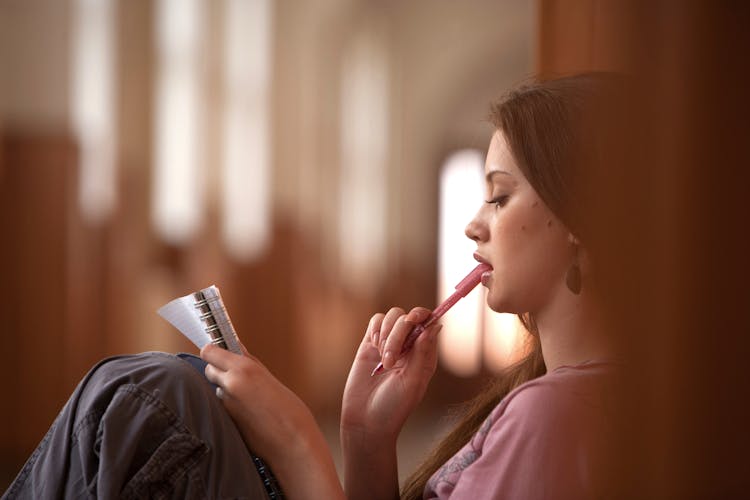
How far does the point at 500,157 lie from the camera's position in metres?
1.40

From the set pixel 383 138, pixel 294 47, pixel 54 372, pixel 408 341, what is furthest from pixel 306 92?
pixel 408 341

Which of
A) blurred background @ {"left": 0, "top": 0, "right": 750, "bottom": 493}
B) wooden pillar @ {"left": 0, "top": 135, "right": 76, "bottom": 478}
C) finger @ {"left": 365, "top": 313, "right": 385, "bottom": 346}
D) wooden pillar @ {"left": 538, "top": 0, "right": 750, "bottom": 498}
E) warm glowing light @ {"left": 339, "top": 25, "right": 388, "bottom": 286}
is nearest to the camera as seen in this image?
wooden pillar @ {"left": 538, "top": 0, "right": 750, "bottom": 498}

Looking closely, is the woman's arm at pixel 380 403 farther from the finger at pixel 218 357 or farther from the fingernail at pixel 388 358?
the finger at pixel 218 357

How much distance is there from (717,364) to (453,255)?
845 cm

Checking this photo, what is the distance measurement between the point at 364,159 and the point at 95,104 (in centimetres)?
308

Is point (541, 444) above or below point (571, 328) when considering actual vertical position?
below

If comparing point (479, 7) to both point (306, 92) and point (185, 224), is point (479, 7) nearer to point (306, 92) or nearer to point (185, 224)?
point (306, 92)

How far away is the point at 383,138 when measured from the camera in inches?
360

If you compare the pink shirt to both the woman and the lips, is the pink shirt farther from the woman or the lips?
the lips

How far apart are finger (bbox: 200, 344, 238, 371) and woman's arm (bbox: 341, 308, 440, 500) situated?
0.32 meters

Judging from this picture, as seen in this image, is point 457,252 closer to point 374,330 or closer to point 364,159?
point 364,159

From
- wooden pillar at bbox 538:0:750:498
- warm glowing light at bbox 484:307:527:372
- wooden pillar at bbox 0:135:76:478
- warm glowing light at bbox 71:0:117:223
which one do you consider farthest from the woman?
warm glowing light at bbox 484:307:527:372

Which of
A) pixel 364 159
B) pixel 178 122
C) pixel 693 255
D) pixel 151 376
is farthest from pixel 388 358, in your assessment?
pixel 364 159

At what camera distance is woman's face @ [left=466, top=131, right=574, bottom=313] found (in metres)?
1.33
